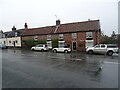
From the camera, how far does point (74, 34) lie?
25.0 metres

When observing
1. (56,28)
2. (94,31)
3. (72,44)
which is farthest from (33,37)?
(94,31)

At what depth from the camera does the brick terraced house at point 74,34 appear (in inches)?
915

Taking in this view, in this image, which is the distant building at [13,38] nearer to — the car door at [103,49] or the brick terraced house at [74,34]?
the brick terraced house at [74,34]

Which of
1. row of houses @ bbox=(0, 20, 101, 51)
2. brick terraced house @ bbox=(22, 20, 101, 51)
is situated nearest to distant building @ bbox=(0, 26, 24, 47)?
row of houses @ bbox=(0, 20, 101, 51)

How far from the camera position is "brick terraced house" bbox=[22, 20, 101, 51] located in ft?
76.2

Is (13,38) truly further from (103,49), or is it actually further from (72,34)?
(103,49)

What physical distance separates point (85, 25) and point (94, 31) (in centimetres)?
340

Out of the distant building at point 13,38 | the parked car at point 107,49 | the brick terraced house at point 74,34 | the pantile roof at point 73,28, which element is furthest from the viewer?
the distant building at point 13,38

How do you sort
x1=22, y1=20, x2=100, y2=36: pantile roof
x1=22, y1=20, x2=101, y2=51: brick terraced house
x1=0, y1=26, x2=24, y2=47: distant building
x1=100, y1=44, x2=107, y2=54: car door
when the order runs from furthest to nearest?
1. x1=0, y1=26, x2=24, y2=47: distant building
2. x1=22, y1=20, x2=100, y2=36: pantile roof
3. x1=22, y1=20, x2=101, y2=51: brick terraced house
4. x1=100, y1=44, x2=107, y2=54: car door

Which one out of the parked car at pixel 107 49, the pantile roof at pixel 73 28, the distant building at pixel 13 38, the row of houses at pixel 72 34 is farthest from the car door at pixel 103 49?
the distant building at pixel 13 38

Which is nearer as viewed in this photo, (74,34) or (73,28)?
(74,34)

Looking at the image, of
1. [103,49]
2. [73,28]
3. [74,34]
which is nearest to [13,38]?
[73,28]

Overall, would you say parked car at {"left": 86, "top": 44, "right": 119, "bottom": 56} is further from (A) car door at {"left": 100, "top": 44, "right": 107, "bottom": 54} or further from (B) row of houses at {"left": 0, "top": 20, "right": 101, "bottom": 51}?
(B) row of houses at {"left": 0, "top": 20, "right": 101, "bottom": 51}

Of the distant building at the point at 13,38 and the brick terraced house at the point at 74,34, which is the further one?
the distant building at the point at 13,38
